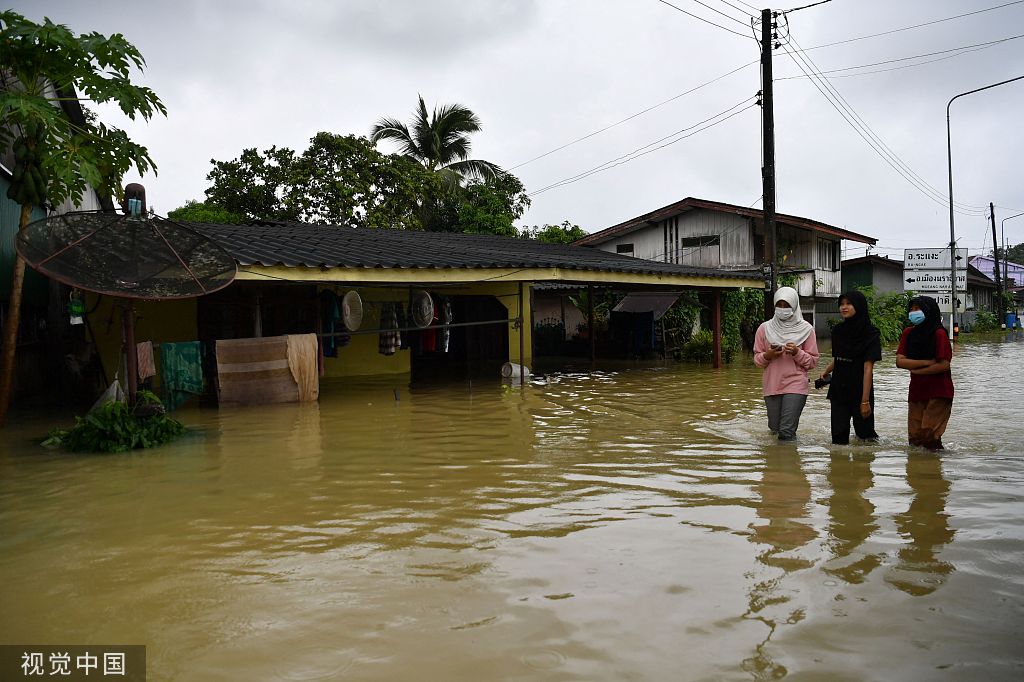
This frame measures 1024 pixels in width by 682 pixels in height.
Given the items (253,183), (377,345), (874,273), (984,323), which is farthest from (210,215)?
(984,323)

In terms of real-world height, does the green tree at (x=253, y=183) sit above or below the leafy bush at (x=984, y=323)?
above

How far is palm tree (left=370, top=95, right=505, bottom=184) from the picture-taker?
3092 centimetres

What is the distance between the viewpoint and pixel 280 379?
439 inches

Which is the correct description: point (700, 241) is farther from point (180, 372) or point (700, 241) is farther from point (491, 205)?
point (180, 372)

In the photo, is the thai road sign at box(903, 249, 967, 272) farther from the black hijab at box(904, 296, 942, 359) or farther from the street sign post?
the black hijab at box(904, 296, 942, 359)

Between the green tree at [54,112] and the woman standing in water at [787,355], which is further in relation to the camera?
the green tree at [54,112]

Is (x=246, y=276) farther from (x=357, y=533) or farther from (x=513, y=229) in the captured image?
(x=513, y=229)

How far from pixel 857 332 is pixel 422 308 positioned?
832 cm

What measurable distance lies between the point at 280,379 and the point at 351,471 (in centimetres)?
485

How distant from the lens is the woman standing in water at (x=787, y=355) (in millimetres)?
7504

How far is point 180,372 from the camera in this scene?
10.8 m

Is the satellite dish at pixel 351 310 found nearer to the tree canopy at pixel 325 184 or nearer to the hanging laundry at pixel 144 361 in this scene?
the hanging laundry at pixel 144 361

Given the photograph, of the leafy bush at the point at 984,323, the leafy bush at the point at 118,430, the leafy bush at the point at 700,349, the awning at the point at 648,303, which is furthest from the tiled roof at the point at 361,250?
the leafy bush at the point at 984,323

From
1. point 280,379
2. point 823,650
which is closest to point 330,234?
point 280,379
